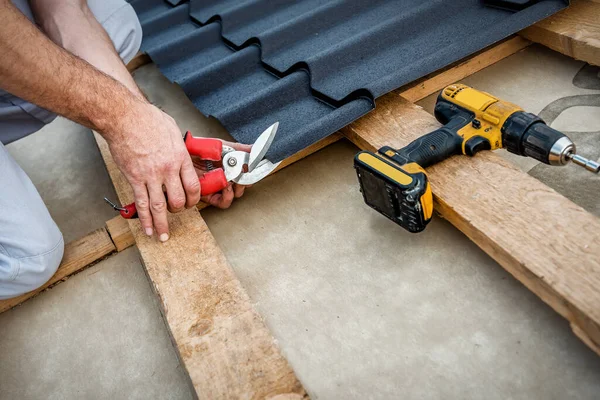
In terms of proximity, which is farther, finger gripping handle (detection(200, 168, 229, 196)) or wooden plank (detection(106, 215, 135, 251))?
wooden plank (detection(106, 215, 135, 251))

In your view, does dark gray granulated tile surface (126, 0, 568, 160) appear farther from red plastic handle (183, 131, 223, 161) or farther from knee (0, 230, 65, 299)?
knee (0, 230, 65, 299)

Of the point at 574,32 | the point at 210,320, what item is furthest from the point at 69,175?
the point at 574,32

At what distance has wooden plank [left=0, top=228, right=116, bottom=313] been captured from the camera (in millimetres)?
1604

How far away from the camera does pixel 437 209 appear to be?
137cm

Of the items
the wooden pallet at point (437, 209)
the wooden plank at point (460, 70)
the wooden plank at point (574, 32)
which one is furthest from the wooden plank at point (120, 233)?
the wooden plank at point (574, 32)

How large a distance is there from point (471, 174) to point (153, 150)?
870 millimetres

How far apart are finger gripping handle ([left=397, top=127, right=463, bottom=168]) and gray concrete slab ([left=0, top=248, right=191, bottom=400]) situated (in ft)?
2.84

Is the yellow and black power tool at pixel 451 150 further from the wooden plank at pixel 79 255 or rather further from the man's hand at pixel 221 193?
the wooden plank at pixel 79 255

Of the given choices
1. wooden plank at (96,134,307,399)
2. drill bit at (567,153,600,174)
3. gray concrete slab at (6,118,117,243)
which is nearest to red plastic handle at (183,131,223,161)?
wooden plank at (96,134,307,399)

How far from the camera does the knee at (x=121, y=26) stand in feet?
6.35

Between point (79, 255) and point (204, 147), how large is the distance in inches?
22.6

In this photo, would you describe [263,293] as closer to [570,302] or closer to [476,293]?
[476,293]

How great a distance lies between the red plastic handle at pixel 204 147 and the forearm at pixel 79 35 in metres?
0.32

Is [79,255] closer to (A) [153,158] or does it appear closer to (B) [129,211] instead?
(B) [129,211]
